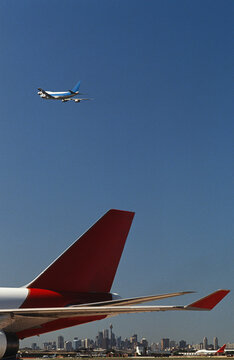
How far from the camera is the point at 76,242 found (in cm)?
2591

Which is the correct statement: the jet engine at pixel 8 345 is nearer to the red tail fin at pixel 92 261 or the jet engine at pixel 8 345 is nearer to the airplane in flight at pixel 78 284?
the airplane in flight at pixel 78 284

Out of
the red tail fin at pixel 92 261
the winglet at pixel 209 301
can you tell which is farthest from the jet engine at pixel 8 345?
the winglet at pixel 209 301

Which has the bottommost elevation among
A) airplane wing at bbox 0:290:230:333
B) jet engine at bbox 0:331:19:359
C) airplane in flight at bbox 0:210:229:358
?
jet engine at bbox 0:331:19:359

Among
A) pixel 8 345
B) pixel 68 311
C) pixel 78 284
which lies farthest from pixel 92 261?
pixel 8 345

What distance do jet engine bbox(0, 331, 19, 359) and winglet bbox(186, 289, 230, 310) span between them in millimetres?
7343

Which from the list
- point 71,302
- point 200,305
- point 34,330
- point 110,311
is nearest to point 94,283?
point 71,302

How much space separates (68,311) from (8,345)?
2.68 m

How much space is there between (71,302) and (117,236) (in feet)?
13.4

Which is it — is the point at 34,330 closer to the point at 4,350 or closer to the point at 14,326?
the point at 14,326

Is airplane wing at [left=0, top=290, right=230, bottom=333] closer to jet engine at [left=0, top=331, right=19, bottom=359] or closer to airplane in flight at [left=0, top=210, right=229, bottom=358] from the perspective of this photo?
airplane in flight at [left=0, top=210, right=229, bottom=358]

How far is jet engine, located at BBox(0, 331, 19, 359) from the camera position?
20047 mm

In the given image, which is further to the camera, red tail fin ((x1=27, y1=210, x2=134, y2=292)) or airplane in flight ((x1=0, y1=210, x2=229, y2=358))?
red tail fin ((x1=27, y1=210, x2=134, y2=292))

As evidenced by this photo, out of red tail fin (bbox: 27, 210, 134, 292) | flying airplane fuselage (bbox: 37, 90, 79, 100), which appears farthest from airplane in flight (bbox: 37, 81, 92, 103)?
red tail fin (bbox: 27, 210, 134, 292)

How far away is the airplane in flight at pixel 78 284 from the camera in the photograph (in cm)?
2284
